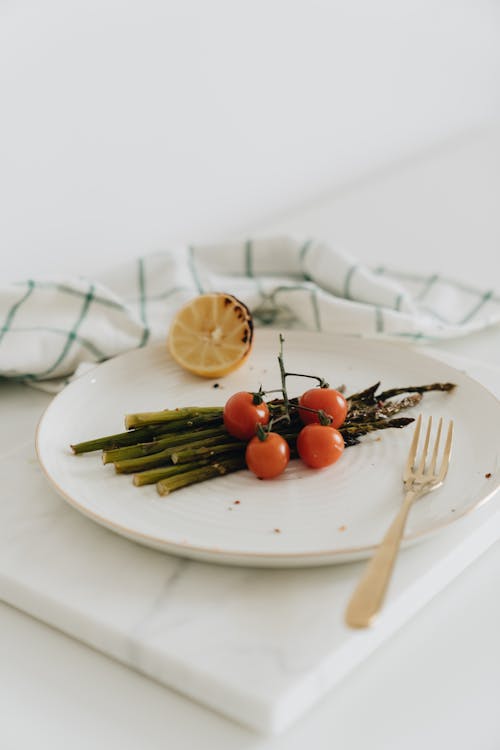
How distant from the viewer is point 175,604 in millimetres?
853

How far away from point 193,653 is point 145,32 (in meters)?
1.42

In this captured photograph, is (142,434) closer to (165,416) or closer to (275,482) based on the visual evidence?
(165,416)

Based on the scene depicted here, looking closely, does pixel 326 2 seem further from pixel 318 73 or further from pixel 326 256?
pixel 326 256

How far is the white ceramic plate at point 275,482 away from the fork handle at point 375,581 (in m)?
0.02

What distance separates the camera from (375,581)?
0.77 metres

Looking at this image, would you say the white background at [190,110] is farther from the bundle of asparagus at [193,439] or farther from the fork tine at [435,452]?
the fork tine at [435,452]

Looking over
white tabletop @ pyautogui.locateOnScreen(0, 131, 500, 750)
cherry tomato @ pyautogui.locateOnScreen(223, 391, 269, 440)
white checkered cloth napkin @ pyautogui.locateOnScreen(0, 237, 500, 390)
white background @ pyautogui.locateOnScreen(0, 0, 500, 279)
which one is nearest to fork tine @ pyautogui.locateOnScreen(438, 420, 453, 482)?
white tabletop @ pyautogui.locateOnScreen(0, 131, 500, 750)

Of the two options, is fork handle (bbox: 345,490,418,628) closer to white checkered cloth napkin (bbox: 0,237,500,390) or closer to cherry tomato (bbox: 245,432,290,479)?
cherry tomato (bbox: 245,432,290,479)

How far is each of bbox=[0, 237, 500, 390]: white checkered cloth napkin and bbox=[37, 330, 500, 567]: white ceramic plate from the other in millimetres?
144

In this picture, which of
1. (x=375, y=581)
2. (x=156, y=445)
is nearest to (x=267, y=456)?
(x=156, y=445)

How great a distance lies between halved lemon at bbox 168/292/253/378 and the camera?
1.31m

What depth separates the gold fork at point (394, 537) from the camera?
0.74 m

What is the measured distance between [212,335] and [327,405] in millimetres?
308

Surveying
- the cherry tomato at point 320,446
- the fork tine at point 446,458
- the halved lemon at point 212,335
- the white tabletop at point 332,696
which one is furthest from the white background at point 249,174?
the halved lemon at point 212,335
